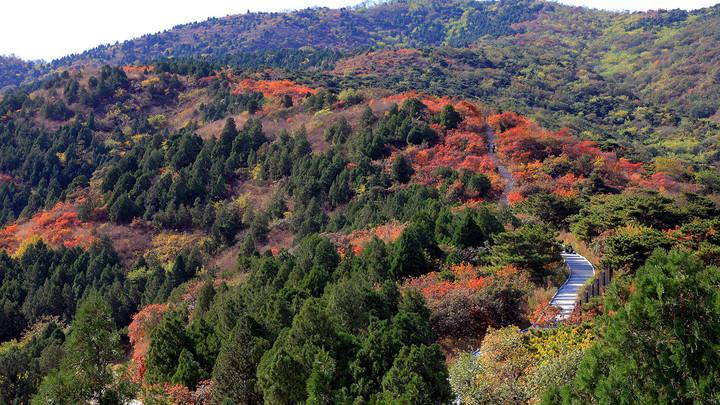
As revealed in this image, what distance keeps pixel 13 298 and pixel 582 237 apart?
34.1 m

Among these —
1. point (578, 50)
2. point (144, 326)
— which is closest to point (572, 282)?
point (144, 326)

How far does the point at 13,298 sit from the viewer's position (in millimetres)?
41688

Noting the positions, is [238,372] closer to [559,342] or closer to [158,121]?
[559,342]

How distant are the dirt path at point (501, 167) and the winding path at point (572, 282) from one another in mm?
10366

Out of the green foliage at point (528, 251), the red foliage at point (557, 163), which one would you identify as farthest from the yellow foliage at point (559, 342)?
the red foliage at point (557, 163)

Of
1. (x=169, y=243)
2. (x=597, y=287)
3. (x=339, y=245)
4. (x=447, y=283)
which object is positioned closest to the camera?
(x=597, y=287)

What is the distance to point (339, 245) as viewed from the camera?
1361 inches

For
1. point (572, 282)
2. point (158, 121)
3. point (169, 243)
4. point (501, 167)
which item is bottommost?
point (169, 243)

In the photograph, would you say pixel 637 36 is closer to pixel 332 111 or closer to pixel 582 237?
pixel 332 111

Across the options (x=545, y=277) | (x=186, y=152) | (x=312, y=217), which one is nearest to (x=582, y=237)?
(x=545, y=277)

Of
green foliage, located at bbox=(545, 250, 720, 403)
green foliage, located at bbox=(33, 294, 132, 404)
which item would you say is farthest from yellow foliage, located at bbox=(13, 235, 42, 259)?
green foliage, located at bbox=(545, 250, 720, 403)

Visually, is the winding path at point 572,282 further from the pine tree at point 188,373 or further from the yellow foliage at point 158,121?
the yellow foliage at point 158,121

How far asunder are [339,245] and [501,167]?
13.4 m

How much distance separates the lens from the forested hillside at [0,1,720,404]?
13.9 m
